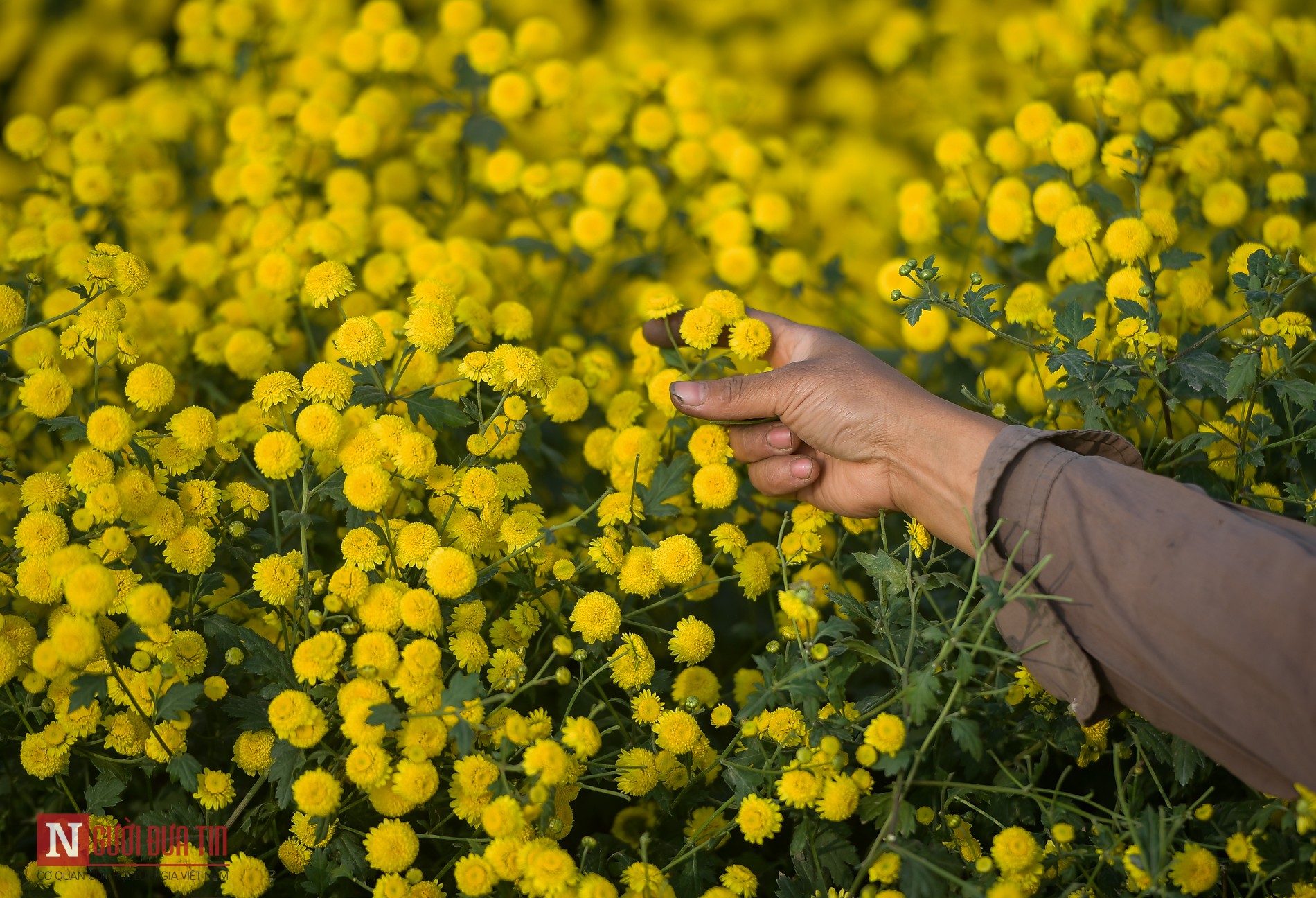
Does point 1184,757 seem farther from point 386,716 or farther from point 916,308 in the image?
point 386,716

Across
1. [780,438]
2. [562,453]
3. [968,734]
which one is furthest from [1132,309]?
[562,453]

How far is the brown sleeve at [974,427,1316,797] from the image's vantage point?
128 centimetres

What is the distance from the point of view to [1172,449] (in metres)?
1.90

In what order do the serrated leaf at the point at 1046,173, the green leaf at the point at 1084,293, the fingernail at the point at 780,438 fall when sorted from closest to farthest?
the fingernail at the point at 780,438, the green leaf at the point at 1084,293, the serrated leaf at the point at 1046,173

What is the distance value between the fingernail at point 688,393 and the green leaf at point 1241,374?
2.91 ft

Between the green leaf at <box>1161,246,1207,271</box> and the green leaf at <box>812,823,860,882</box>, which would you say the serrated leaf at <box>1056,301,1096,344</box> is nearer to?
the green leaf at <box>1161,246,1207,271</box>

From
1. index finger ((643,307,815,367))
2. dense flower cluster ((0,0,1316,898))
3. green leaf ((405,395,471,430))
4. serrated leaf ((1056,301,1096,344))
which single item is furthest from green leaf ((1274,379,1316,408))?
green leaf ((405,395,471,430))

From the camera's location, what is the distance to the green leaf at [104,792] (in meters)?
1.55

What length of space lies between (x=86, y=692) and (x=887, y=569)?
1204 millimetres

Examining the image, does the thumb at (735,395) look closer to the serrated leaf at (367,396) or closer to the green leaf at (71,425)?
the serrated leaf at (367,396)

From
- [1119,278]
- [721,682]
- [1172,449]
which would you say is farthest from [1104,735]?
[1119,278]

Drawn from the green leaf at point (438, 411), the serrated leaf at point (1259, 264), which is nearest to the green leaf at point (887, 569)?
the green leaf at point (438, 411)

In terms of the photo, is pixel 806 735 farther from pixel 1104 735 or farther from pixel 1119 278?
pixel 1119 278

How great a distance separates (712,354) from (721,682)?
2.42 feet
